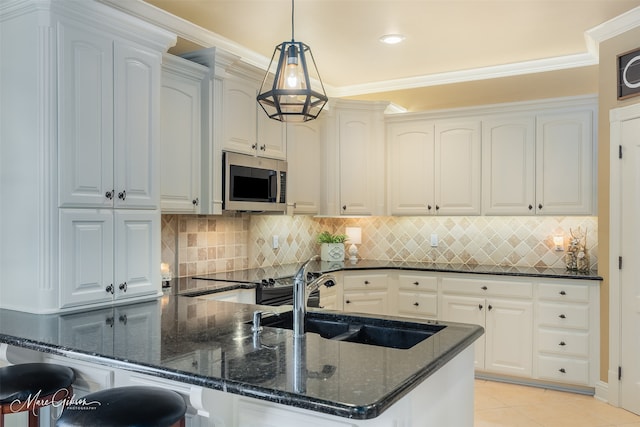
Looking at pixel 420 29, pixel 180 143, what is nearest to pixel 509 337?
pixel 420 29

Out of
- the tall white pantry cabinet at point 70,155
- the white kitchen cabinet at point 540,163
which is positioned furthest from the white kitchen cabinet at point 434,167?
the tall white pantry cabinet at point 70,155

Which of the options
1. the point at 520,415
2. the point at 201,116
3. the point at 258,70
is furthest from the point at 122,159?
the point at 520,415

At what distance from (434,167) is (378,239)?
3.35 ft

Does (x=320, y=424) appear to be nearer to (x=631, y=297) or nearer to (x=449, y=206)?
(x=631, y=297)

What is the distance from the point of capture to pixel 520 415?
358 centimetres

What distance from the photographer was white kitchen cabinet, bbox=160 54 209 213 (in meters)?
3.33

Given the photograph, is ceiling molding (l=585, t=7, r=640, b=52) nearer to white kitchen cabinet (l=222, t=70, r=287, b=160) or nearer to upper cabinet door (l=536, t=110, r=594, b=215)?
upper cabinet door (l=536, t=110, r=594, b=215)

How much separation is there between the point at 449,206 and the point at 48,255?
352cm

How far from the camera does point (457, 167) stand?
481 centimetres

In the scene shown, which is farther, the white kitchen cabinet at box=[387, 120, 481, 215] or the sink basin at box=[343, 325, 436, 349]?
the white kitchen cabinet at box=[387, 120, 481, 215]

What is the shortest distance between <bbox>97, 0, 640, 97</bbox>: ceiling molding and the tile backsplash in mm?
1321

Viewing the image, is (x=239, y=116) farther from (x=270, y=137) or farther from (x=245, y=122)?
(x=270, y=137)

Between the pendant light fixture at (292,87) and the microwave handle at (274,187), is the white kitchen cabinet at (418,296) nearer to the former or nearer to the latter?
the microwave handle at (274,187)

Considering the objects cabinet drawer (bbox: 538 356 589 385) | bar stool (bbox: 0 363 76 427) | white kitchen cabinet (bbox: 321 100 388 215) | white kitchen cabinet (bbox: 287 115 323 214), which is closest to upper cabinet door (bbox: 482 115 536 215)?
white kitchen cabinet (bbox: 321 100 388 215)
